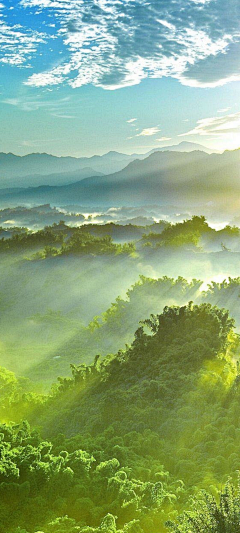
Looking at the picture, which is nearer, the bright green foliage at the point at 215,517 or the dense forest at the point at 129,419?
the bright green foliage at the point at 215,517

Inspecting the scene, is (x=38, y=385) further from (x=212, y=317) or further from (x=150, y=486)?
(x=150, y=486)

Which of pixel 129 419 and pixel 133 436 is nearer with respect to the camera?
pixel 133 436

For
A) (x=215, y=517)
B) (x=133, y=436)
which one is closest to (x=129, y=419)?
(x=133, y=436)

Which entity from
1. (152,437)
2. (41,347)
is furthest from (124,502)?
(41,347)

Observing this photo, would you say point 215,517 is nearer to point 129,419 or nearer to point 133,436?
point 133,436

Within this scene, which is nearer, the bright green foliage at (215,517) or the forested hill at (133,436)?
the bright green foliage at (215,517)
